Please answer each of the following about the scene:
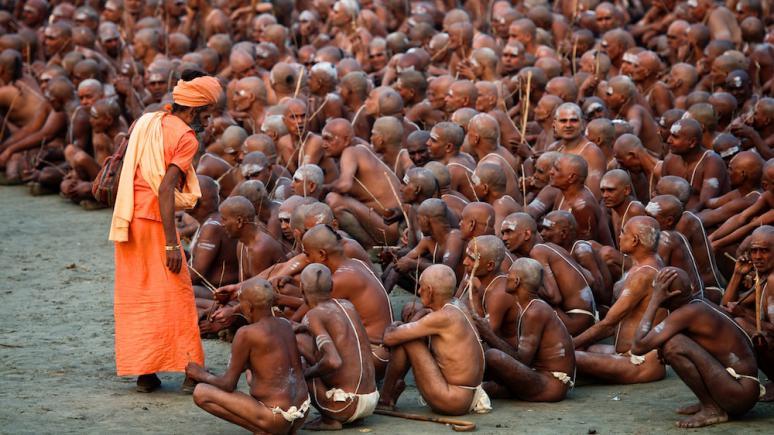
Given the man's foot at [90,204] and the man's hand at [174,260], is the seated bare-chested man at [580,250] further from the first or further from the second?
the man's foot at [90,204]

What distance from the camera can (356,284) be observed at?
27.8 ft

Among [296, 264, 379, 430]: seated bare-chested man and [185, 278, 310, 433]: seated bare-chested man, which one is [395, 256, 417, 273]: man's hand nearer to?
[296, 264, 379, 430]: seated bare-chested man

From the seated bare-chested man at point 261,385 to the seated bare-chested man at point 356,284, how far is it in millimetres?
1015

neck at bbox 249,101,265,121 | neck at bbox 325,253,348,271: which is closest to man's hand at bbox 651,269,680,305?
neck at bbox 325,253,348,271

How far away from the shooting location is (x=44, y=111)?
585 inches

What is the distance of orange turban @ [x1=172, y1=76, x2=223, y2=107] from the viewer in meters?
8.42

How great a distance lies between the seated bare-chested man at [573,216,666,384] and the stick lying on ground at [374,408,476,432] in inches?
50.5

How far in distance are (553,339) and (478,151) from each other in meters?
3.88

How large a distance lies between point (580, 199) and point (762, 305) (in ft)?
8.41

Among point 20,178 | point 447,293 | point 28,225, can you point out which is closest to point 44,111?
point 20,178

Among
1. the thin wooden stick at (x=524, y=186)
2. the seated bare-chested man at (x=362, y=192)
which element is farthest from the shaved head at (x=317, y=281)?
the seated bare-chested man at (x=362, y=192)

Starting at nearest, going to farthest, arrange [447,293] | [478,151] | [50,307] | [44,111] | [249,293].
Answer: [249,293], [447,293], [50,307], [478,151], [44,111]

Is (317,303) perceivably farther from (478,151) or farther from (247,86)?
(247,86)

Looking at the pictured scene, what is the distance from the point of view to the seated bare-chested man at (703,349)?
7.71 m
